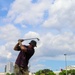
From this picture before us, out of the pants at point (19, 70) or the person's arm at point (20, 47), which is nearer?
the person's arm at point (20, 47)

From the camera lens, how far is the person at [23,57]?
14.0m

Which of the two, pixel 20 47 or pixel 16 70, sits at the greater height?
pixel 20 47

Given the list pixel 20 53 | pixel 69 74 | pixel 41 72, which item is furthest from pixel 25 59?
pixel 41 72

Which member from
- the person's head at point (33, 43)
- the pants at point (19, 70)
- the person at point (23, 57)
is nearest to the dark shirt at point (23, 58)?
the person at point (23, 57)

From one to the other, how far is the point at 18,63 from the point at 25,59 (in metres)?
0.33

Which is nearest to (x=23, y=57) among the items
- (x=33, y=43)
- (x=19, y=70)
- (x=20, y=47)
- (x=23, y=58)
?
(x=23, y=58)

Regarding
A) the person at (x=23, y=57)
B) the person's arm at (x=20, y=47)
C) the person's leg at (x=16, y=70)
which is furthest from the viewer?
the person's leg at (x=16, y=70)

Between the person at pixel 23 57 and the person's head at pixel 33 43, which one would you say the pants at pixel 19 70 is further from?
the person's head at pixel 33 43

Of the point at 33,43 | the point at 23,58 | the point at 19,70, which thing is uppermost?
the point at 33,43

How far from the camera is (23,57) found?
14.1 metres

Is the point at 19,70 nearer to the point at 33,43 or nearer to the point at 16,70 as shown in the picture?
the point at 16,70

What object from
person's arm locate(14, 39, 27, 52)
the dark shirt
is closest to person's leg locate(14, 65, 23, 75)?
the dark shirt

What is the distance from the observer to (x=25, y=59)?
14172mm

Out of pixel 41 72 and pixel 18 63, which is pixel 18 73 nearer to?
pixel 18 63
